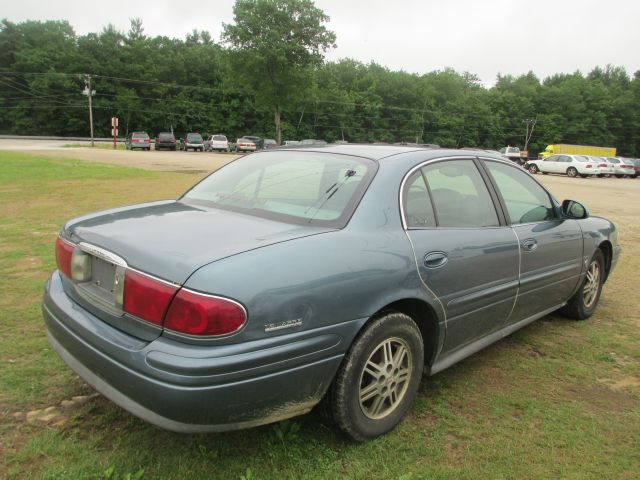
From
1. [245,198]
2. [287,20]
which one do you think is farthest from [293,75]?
[245,198]

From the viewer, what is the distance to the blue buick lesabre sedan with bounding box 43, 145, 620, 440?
2.03m

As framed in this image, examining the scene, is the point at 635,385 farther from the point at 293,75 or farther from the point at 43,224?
the point at 293,75

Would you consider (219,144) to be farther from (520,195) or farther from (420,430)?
(420,430)

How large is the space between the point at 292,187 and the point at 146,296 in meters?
1.26

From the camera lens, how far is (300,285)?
2.15 meters

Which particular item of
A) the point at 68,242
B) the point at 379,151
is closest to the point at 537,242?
the point at 379,151

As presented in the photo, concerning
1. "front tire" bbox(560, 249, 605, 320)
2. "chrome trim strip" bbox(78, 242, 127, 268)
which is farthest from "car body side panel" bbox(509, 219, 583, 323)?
"chrome trim strip" bbox(78, 242, 127, 268)

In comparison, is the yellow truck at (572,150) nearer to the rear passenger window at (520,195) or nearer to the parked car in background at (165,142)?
the parked car in background at (165,142)

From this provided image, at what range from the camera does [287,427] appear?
2.62m

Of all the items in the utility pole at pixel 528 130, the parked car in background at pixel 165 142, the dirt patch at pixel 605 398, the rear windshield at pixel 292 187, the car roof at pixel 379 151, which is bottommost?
the parked car in background at pixel 165 142

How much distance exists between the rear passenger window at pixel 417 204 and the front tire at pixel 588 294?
7.29ft

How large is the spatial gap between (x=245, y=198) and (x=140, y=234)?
31.3 inches

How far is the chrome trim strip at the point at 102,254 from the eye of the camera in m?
2.28

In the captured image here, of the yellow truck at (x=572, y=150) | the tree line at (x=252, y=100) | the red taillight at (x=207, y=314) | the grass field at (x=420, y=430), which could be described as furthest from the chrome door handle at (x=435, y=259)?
the tree line at (x=252, y=100)
